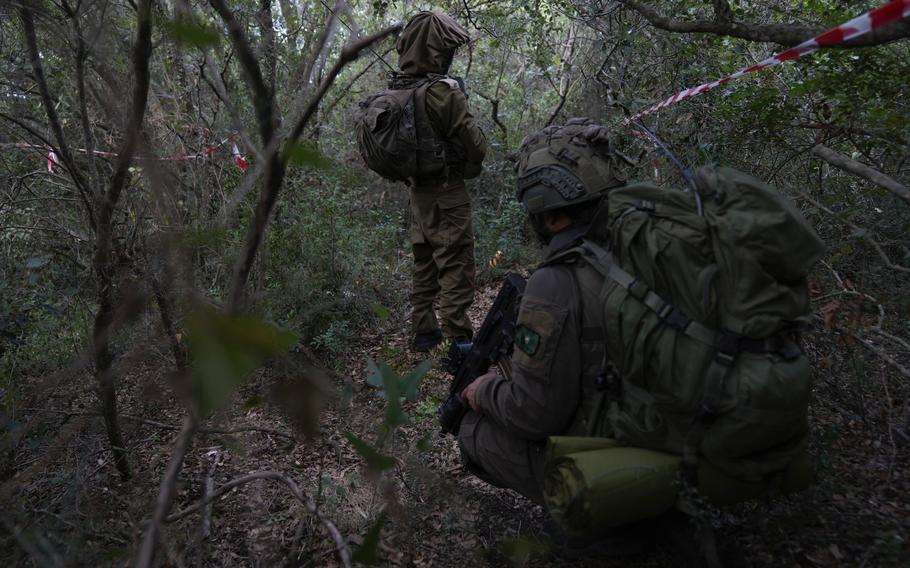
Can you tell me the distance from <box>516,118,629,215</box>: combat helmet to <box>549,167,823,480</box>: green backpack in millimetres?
337

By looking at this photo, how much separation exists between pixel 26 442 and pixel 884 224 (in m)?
4.87

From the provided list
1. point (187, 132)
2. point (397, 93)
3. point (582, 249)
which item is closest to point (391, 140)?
point (397, 93)

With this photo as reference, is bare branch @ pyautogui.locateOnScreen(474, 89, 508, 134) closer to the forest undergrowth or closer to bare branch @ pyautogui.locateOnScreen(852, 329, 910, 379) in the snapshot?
the forest undergrowth

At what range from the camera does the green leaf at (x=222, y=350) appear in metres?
0.90

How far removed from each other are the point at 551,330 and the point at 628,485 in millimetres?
577

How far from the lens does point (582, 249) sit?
2.20 metres

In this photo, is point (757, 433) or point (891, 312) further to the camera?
point (891, 312)

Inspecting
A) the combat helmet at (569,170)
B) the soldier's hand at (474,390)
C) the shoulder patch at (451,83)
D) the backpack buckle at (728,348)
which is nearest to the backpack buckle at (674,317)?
the backpack buckle at (728,348)

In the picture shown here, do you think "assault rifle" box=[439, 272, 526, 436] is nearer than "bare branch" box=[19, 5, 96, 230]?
No

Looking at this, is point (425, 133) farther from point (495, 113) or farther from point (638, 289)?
point (495, 113)

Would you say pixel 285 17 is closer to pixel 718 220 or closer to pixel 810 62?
pixel 810 62

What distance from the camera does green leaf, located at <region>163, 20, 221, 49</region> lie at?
40.1 inches

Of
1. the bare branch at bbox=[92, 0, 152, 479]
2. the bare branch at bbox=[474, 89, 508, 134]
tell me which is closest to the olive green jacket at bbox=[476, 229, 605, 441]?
the bare branch at bbox=[92, 0, 152, 479]

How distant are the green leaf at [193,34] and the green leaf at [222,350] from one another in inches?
18.2
